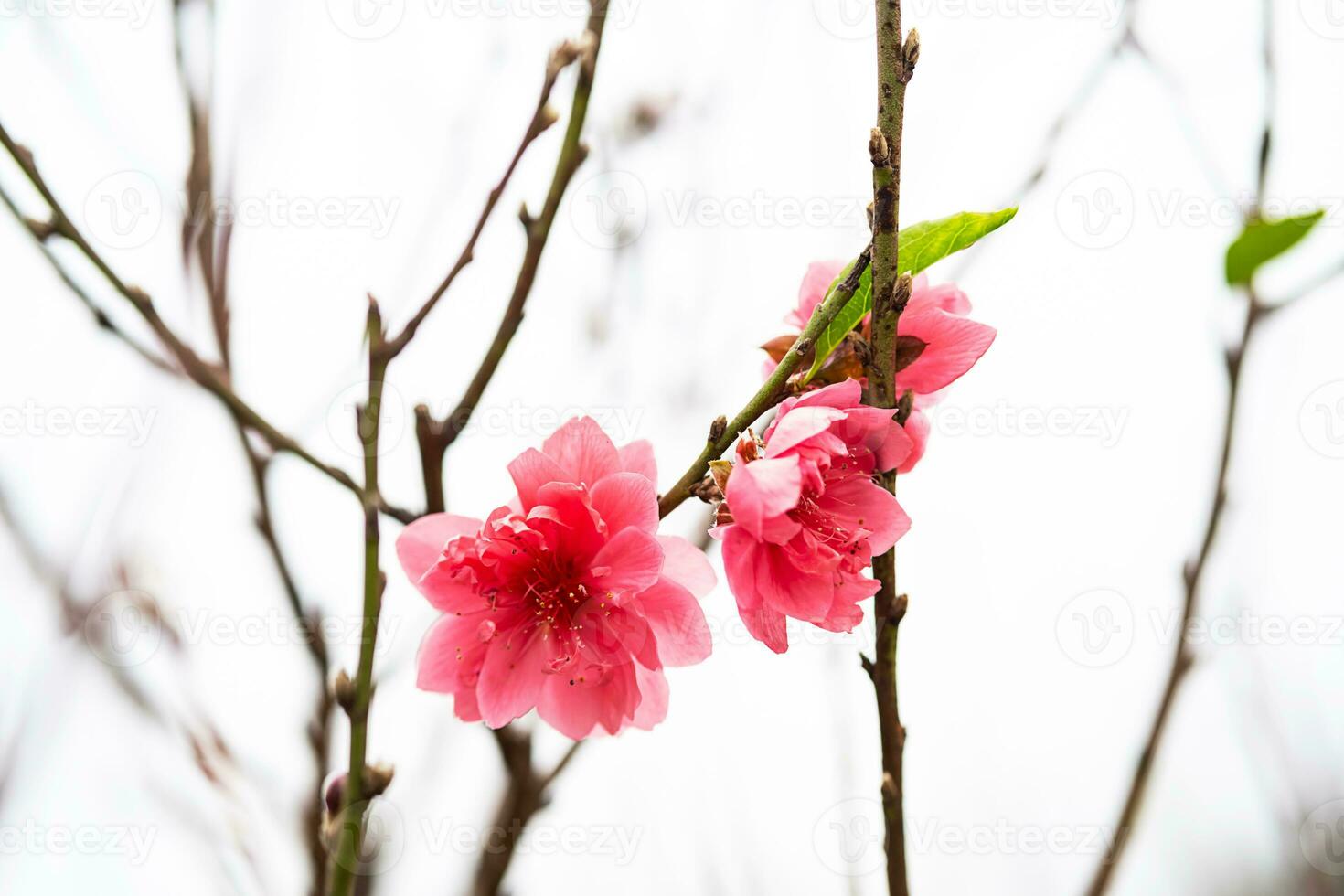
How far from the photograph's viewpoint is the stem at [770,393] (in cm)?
47

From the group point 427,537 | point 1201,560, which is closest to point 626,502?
point 427,537

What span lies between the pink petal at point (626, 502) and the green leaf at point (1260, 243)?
0.57 m

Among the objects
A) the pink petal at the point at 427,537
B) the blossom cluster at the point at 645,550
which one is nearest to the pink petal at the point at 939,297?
the blossom cluster at the point at 645,550

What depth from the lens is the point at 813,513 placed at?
61 cm

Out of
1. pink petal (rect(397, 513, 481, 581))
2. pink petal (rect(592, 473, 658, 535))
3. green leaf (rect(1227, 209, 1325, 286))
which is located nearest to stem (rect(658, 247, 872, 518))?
pink petal (rect(592, 473, 658, 535))

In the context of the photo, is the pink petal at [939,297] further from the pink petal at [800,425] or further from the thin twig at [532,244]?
the thin twig at [532,244]

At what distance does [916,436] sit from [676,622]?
212 mm

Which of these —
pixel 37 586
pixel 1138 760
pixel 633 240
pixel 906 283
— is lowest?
pixel 1138 760

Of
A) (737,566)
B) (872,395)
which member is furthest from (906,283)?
(737,566)

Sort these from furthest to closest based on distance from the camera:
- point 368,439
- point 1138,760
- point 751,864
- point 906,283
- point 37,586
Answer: point 751,864, point 37,586, point 1138,760, point 368,439, point 906,283

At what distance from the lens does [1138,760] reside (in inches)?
30.5

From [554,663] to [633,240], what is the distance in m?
0.79

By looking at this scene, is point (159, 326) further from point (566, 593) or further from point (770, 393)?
point (770, 393)

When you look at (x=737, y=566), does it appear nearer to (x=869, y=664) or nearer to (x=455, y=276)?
(x=869, y=664)
